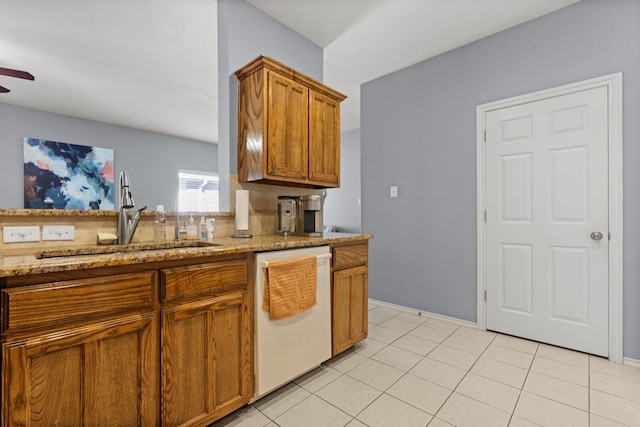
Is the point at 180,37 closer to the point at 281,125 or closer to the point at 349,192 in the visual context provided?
the point at 281,125

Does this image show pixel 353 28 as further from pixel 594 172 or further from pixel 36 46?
pixel 36 46

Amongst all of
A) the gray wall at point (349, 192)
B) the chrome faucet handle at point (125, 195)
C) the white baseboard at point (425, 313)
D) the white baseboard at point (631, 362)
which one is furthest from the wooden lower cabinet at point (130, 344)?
the gray wall at point (349, 192)

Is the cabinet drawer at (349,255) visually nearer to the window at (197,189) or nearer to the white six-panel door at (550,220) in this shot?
the white six-panel door at (550,220)

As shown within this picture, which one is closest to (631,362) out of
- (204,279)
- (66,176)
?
(204,279)

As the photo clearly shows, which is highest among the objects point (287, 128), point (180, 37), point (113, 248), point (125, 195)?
point (180, 37)

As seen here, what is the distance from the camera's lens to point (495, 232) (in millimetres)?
2766

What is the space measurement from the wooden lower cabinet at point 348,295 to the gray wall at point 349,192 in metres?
3.75

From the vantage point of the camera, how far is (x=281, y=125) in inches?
85.2

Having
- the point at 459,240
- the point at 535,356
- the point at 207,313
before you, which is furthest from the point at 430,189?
the point at 207,313

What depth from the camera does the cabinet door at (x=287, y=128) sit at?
6.89 ft

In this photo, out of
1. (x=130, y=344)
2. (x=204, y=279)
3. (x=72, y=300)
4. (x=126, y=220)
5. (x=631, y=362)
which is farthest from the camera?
(x=631, y=362)

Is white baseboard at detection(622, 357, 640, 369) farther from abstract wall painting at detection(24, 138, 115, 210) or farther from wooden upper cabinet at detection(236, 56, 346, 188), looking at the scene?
abstract wall painting at detection(24, 138, 115, 210)

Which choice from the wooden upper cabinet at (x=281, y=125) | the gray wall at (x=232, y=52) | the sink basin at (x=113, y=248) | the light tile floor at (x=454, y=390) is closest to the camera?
the sink basin at (x=113, y=248)

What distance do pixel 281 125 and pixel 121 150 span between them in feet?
15.3
